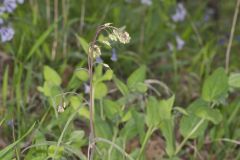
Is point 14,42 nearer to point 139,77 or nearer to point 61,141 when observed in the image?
point 139,77

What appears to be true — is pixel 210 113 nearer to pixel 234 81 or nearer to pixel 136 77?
pixel 234 81

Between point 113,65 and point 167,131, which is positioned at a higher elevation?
point 113,65

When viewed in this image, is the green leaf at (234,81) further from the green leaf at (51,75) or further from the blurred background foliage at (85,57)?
the green leaf at (51,75)

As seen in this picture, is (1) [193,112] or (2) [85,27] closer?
(1) [193,112]

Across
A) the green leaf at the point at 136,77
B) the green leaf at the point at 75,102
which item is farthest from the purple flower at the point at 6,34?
the green leaf at the point at 136,77

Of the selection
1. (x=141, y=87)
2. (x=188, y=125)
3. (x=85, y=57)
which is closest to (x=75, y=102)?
(x=141, y=87)

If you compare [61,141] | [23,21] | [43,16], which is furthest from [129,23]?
[61,141]
